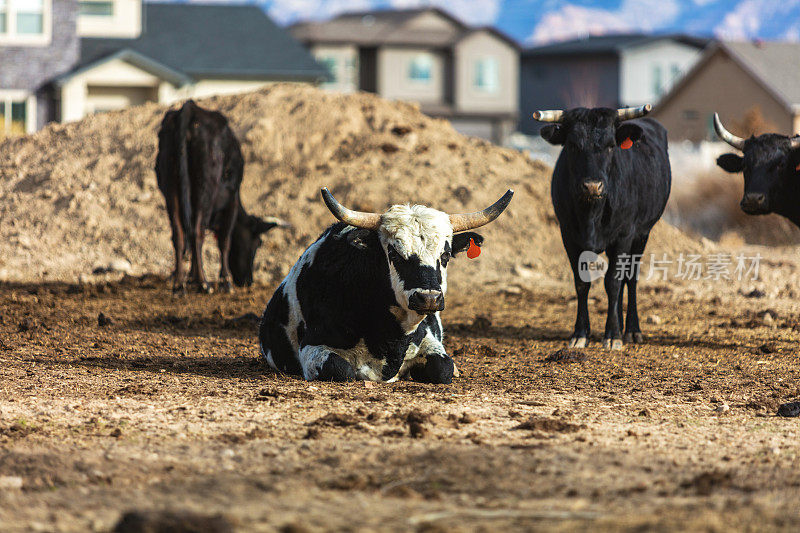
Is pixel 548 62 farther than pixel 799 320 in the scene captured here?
Yes

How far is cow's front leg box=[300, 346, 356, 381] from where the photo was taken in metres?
8.26

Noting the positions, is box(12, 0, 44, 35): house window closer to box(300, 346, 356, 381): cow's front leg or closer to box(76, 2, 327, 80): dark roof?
box(76, 2, 327, 80): dark roof

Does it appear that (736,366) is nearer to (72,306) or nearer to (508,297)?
(508,297)

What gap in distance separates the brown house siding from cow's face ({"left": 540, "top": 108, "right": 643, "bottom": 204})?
1374 inches

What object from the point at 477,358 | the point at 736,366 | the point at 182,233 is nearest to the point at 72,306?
the point at 182,233

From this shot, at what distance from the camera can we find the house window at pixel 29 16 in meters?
35.5

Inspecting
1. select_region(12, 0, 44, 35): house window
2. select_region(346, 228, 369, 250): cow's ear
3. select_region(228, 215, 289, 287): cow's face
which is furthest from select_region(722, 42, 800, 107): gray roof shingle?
select_region(346, 228, 369, 250): cow's ear

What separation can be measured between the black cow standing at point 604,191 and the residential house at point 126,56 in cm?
2378

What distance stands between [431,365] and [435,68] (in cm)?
5146

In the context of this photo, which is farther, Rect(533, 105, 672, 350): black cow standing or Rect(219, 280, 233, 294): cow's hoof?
Rect(219, 280, 233, 294): cow's hoof

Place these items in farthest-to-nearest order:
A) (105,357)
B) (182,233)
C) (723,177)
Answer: (723,177)
(182,233)
(105,357)

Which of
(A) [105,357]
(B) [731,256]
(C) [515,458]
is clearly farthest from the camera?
(B) [731,256]

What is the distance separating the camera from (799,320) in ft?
44.4

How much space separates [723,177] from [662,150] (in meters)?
11.8
